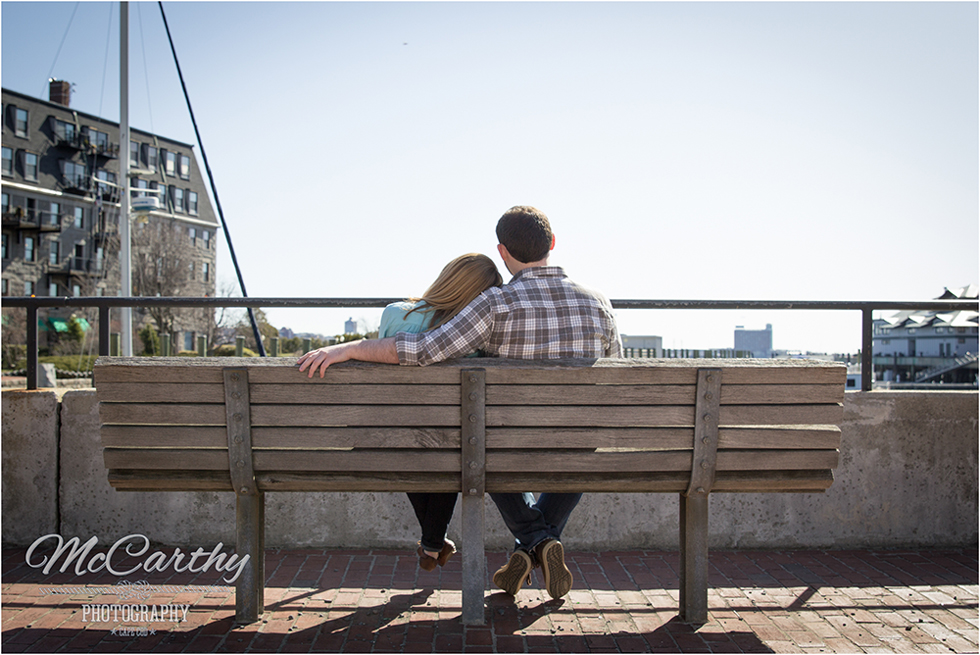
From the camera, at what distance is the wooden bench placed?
2.68 m

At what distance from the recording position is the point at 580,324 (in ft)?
9.73

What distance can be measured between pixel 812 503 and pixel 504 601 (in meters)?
2.08

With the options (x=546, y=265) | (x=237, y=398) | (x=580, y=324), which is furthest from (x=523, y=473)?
(x=237, y=398)

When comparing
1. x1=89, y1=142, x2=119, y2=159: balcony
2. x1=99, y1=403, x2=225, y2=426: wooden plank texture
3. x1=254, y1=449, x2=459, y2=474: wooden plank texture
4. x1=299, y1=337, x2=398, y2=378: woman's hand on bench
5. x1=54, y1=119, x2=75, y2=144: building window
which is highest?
x1=54, y1=119, x2=75, y2=144: building window

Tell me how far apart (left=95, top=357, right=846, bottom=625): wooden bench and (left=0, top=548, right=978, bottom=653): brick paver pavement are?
625 millimetres

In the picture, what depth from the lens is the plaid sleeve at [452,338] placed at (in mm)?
2686

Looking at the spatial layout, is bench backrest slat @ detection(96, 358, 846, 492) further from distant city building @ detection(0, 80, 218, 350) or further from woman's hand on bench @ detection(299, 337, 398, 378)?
distant city building @ detection(0, 80, 218, 350)

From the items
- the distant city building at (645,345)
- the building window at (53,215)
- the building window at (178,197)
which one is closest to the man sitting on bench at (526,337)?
the distant city building at (645,345)

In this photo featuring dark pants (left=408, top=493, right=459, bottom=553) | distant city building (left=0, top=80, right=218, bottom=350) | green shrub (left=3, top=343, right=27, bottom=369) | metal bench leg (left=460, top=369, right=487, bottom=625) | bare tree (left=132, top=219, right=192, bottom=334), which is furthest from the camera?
distant city building (left=0, top=80, right=218, bottom=350)

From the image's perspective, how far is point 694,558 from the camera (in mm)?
3047

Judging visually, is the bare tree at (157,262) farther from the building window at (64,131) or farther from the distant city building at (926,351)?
the distant city building at (926,351)

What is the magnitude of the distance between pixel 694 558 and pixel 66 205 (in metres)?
65.4

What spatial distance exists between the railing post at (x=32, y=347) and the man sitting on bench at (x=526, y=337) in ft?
7.66

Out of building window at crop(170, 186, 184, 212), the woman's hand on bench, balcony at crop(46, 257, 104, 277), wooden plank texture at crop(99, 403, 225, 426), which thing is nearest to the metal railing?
the woman's hand on bench
